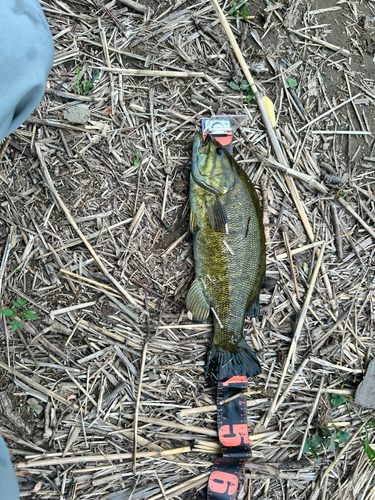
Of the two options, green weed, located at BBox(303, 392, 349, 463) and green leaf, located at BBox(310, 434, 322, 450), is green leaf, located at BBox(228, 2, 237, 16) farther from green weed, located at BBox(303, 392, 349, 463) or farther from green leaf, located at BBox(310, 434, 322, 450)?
green leaf, located at BBox(310, 434, 322, 450)

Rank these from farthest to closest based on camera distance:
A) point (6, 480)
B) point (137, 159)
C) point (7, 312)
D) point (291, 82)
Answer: point (291, 82)
point (137, 159)
point (7, 312)
point (6, 480)

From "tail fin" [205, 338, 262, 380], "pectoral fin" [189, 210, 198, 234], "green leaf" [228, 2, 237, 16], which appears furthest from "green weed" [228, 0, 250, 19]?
"tail fin" [205, 338, 262, 380]

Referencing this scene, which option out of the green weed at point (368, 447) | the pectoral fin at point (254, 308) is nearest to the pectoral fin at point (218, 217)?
the pectoral fin at point (254, 308)

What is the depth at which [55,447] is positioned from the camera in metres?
2.78

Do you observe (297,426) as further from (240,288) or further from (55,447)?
(55,447)

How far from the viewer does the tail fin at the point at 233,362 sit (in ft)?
9.44

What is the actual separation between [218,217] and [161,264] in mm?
616

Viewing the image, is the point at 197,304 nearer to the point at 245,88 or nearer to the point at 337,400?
the point at 337,400

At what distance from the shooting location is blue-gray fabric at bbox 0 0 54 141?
67.4 inches

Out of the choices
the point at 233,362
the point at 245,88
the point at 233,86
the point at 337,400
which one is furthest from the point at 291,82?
the point at 337,400

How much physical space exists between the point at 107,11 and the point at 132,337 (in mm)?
2665

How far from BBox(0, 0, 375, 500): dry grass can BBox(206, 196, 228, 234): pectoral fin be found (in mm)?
294

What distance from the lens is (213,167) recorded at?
2.86 meters

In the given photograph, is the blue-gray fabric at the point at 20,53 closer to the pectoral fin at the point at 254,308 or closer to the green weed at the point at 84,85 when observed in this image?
the green weed at the point at 84,85
